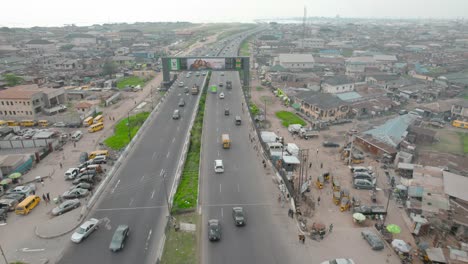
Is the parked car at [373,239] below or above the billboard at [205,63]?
below

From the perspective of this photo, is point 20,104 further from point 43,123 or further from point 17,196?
point 17,196

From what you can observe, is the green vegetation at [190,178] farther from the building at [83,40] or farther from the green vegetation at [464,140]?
the building at [83,40]

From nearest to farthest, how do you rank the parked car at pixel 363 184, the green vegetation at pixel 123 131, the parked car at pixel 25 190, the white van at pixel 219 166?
the parked car at pixel 25 190 → the white van at pixel 219 166 → the parked car at pixel 363 184 → the green vegetation at pixel 123 131

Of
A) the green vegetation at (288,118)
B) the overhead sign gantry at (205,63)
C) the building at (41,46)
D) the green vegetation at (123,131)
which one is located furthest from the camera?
the building at (41,46)

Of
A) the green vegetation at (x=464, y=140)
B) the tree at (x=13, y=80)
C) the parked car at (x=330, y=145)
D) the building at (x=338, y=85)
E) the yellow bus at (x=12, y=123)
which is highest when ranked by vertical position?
the tree at (x=13, y=80)

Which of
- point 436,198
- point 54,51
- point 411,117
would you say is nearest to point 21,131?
point 436,198

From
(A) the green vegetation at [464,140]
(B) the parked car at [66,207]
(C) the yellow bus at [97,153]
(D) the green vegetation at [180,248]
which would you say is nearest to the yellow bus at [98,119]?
(C) the yellow bus at [97,153]

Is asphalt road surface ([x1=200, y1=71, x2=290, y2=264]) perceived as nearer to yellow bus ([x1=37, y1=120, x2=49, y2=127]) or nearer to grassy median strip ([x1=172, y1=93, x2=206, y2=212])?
grassy median strip ([x1=172, y1=93, x2=206, y2=212])

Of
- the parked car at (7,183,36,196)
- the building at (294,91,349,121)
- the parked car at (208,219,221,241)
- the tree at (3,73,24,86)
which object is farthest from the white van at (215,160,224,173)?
the tree at (3,73,24,86)
